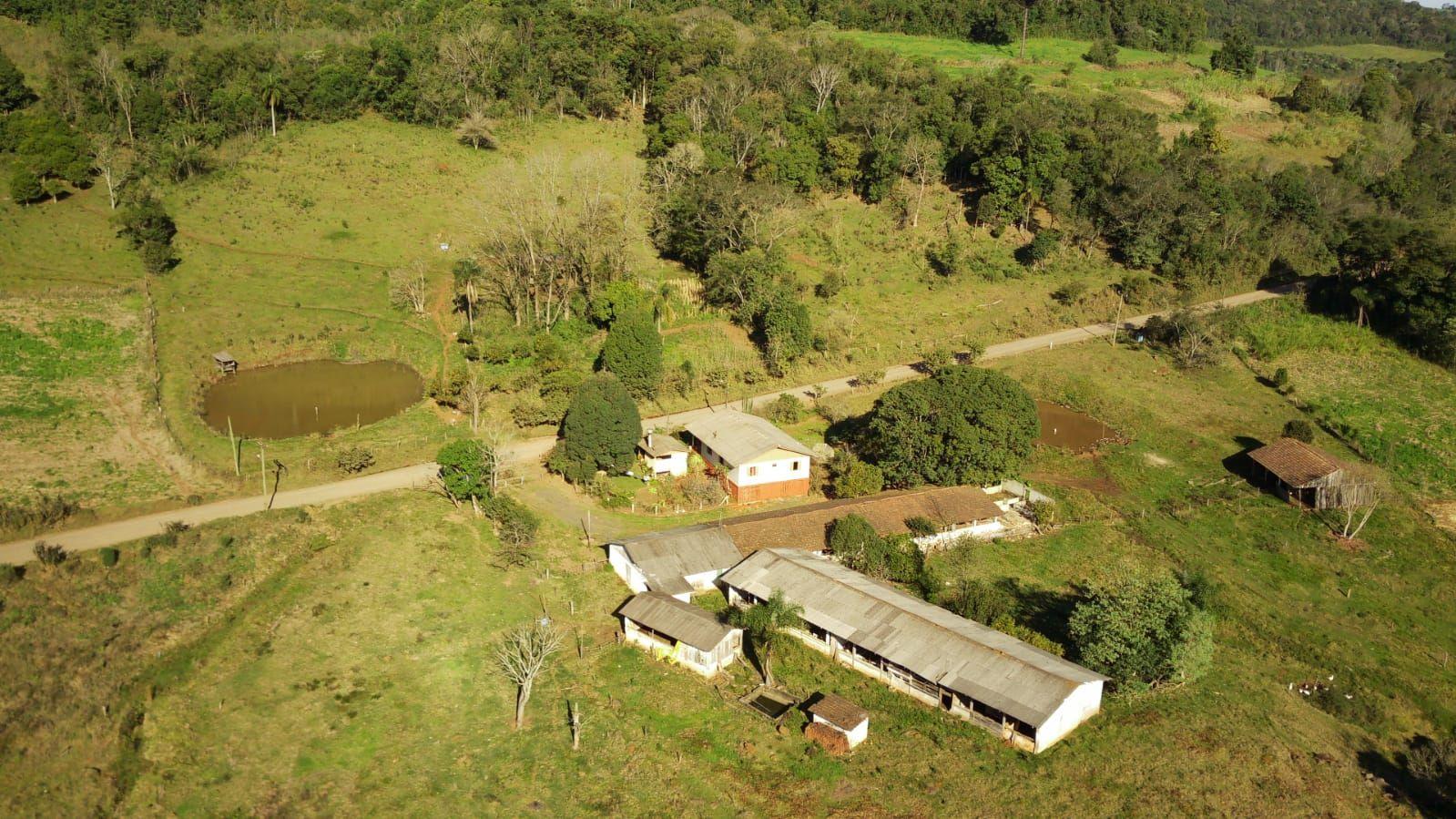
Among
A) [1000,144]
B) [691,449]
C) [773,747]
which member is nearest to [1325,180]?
[1000,144]

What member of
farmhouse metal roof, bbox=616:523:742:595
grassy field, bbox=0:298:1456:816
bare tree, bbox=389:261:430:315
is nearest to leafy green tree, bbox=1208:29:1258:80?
grassy field, bbox=0:298:1456:816

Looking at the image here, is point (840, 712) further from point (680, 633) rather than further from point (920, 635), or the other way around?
point (680, 633)

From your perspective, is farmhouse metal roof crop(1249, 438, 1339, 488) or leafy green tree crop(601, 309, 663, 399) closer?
farmhouse metal roof crop(1249, 438, 1339, 488)

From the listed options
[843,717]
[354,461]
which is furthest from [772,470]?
[354,461]

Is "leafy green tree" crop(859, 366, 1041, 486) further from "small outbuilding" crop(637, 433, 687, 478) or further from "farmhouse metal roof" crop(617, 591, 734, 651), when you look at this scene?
"farmhouse metal roof" crop(617, 591, 734, 651)

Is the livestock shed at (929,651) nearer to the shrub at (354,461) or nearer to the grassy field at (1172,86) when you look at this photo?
the shrub at (354,461)

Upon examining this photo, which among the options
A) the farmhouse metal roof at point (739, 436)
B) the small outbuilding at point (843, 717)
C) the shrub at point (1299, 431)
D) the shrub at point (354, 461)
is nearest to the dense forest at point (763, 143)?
the farmhouse metal roof at point (739, 436)
